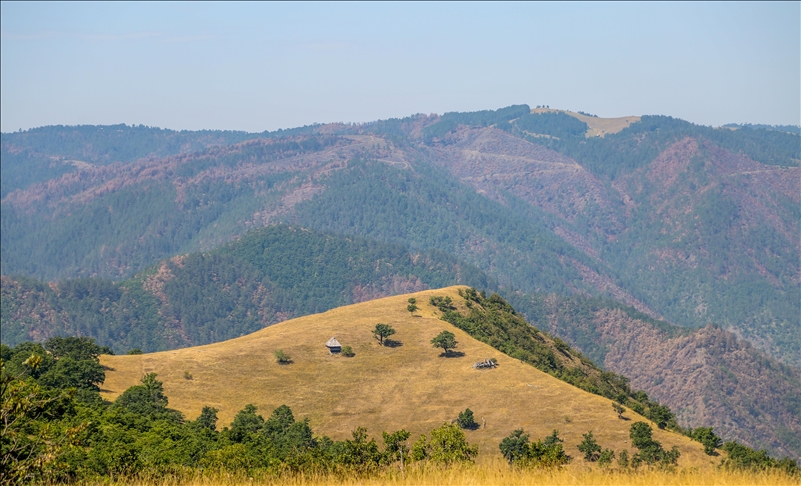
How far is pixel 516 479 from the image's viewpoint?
28.9m

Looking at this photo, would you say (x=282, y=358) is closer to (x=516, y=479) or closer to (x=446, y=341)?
(x=446, y=341)

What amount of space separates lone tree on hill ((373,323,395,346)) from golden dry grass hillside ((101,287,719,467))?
162 cm

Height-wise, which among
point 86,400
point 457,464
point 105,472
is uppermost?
point 457,464

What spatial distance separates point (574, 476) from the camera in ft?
95.8

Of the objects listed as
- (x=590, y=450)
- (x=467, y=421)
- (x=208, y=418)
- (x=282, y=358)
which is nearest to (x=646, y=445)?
(x=590, y=450)

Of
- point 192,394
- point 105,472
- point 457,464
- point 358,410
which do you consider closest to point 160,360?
point 192,394

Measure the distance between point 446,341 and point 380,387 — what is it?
15.4 m

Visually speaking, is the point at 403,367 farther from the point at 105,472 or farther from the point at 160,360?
the point at 105,472

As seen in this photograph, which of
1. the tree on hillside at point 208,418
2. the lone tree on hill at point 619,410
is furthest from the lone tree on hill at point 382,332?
the tree on hillside at point 208,418

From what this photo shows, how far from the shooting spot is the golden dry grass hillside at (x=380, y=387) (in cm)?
11425

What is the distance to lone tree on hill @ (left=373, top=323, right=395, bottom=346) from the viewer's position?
A: 493 ft

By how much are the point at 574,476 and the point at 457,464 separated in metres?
4.68

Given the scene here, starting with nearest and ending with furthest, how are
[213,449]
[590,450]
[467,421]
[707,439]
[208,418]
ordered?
[213,449]
[590,450]
[208,418]
[707,439]
[467,421]

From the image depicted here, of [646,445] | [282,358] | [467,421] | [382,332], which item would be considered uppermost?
[382,332]
